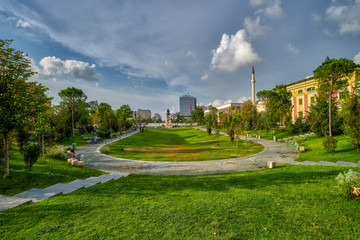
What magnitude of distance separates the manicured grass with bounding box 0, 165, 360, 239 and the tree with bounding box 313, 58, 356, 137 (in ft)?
69.8

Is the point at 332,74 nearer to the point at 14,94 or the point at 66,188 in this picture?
the point at 66,188

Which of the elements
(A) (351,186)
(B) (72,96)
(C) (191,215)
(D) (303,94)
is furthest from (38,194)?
(D) (303,94)

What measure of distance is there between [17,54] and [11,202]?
22.6ft

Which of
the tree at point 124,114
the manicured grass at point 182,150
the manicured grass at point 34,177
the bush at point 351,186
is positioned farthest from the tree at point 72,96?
the bush at point 351,186

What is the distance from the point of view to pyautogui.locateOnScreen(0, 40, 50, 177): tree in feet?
24.7

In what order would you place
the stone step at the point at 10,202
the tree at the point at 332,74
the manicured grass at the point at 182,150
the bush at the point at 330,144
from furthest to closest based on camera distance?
1. the tree at the point at 332,74
2. the manicured grass at the point at 182,150
3. the bush at the point at 330,144
4. the stone step at the point at 10,202

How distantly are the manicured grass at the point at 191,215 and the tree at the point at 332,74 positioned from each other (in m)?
21.3

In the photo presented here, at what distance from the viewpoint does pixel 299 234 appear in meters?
3.74

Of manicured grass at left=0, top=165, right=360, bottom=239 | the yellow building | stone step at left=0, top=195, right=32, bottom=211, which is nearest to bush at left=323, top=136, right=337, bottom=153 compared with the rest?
manicured grass at left=0, top=165, right=360, bottom=239

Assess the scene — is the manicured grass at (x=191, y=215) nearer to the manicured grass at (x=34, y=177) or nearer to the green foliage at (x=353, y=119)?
the manicured grass at (x=34, y=177)

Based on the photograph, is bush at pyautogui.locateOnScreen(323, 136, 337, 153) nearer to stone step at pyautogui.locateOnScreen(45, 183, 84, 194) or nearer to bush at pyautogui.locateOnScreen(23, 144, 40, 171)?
stone step at pyautogui.locateOnScreen(45, 183, 84, 194)

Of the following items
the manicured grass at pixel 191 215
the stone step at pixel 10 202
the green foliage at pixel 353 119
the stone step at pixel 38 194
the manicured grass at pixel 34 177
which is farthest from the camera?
the green foliage at pixel 353 119

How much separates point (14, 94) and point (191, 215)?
9930 millimetres

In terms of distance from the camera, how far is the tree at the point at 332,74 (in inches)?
826
